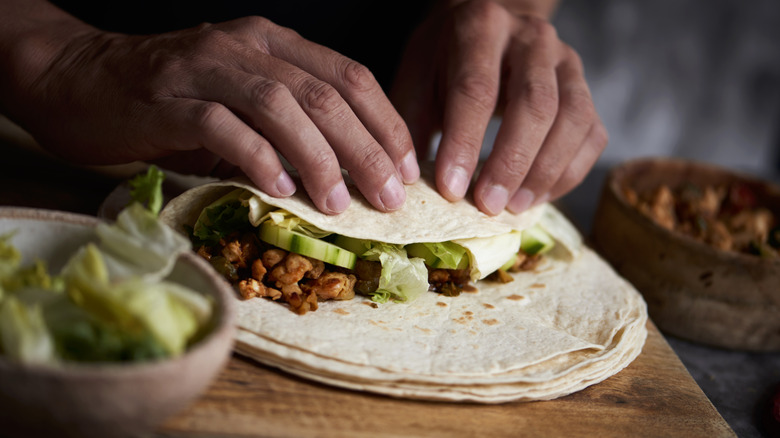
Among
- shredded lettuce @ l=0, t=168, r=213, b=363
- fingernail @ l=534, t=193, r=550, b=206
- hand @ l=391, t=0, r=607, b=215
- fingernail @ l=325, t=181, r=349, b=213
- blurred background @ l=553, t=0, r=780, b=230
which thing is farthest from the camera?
blurred background @ l=553, t=0, r=780, b=230

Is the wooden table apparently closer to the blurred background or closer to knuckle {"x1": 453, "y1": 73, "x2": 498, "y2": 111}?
knuckle {"x1": 453, "y1": 73, "x2": 498, "y2": 111}

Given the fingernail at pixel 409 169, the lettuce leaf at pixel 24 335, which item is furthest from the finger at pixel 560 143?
the lettuce leaf at pixel 24 335

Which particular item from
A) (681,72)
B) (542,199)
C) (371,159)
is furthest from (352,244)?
(681,72)

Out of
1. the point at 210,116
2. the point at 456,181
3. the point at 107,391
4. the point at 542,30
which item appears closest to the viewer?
the point at 107,391

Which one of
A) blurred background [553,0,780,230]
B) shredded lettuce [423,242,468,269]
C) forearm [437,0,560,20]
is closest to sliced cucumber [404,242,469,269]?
shredded lettuce [423,242,468,269]

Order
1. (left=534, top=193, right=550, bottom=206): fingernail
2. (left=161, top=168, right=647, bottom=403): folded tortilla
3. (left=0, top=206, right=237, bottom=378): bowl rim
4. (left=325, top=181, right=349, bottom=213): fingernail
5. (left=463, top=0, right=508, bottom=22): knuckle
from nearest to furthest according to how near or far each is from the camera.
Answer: (left=0, top=206, right=237, bottom=378): bowl rim, (left=161, top=168, right=647, bottom=403): folded tortilla, (left=325, top=181, right=349, bottom=213): fingernail, (left=534, top=193, right=550, bottom=206): fingernail, (left=463, top=0, right=508, bottom=22): knuckle

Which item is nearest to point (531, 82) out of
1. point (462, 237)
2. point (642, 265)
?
point (462, 237)

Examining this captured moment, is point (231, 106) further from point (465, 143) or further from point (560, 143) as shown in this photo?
point (560, 143)
